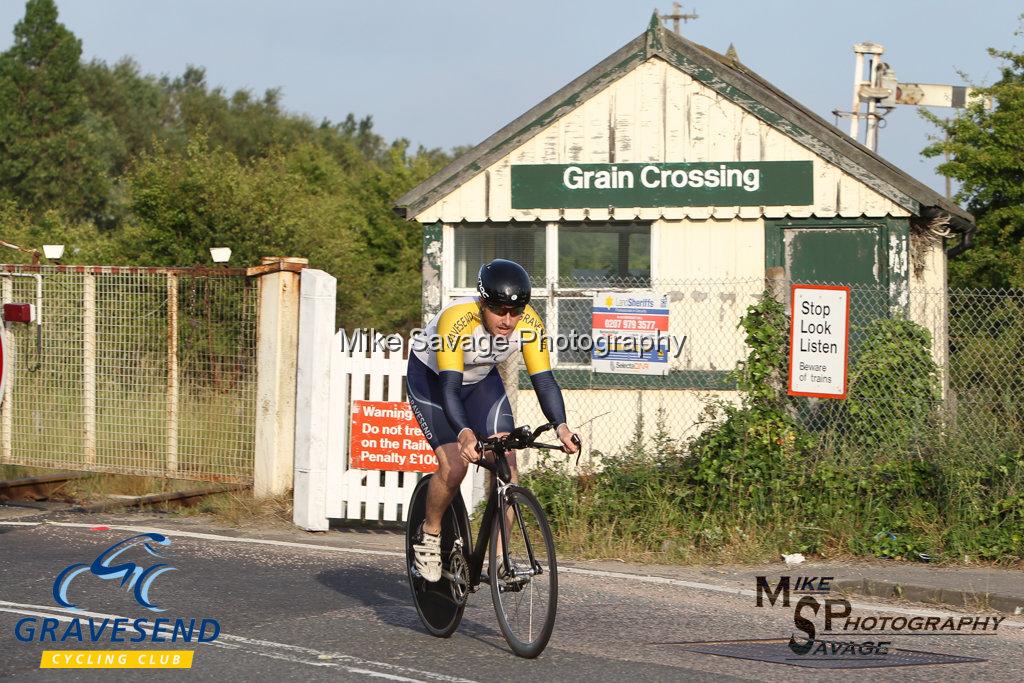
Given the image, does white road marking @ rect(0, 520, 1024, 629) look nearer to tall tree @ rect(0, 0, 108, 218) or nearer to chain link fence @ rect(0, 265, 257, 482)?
chain link fence @ rect(0, 265, 257, 482)

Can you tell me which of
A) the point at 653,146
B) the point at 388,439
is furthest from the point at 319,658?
the point at 653,146

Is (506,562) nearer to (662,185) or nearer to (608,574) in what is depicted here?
(608,574)

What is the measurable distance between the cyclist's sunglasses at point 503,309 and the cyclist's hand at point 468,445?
661 mm

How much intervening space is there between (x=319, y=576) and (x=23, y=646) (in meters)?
2.36

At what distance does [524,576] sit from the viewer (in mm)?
6047

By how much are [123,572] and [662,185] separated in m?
7.64

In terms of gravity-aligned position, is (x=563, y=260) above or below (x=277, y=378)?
above

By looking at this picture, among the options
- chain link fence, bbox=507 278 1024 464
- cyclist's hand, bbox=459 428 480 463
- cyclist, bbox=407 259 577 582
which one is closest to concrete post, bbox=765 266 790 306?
chain link fence, bbox=507 278 1024 464

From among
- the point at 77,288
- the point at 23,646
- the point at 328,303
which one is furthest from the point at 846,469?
the point at 77,288

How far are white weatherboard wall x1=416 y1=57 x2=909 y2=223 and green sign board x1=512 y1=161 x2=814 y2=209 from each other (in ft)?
0.22

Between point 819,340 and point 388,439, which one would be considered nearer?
point 819,340

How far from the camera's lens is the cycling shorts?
6.49m

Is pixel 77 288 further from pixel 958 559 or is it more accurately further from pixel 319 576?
pixel 958 559

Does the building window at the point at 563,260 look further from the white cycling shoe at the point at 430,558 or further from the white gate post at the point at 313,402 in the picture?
the white cycling shoe at the point at 430,558
